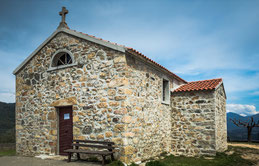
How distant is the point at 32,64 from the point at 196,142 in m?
8.23

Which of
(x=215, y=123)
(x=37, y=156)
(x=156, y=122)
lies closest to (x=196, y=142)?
(x=215, y=123)

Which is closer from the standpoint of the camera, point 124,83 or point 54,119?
point 124,83

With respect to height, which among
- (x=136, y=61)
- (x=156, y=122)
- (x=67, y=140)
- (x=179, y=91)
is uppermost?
(x=136, y=61)

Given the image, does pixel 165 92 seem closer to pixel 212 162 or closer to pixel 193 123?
pixel 193 123

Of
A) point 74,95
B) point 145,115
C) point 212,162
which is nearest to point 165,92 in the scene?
point 145,115

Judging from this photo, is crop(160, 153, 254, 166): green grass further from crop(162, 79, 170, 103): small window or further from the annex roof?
the annex roof

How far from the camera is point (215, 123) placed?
31.2 feet

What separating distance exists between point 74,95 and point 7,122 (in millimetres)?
14476

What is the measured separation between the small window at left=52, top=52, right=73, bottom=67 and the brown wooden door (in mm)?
1924

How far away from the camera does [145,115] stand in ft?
27.6

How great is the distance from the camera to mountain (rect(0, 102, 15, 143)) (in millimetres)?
15327

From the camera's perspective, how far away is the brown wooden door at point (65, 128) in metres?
8.52

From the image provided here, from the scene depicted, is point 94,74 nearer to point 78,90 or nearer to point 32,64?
point 78,90

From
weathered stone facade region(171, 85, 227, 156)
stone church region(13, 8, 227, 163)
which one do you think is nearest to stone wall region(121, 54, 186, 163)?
stone church region(13, 8, 227, 163)
